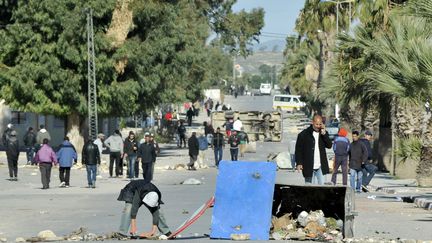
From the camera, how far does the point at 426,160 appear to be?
32.0 metres

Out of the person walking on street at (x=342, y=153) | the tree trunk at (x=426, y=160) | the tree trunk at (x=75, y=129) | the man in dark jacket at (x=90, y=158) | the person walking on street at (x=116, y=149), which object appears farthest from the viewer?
the tree trunk at (x=75, y=129)

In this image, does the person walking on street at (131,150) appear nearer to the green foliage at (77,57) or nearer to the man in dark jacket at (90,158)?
the man in dark jacket at (90,158)

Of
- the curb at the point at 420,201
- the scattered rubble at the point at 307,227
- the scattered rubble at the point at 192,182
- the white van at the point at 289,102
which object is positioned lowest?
the scattered rubble at the point at 192,182

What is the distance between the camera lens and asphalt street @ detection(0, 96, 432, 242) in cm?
2011

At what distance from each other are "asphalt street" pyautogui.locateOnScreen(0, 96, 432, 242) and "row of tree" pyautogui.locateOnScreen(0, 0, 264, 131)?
35.9 ft

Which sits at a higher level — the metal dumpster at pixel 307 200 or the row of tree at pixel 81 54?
the row of tree at pixel 81 54

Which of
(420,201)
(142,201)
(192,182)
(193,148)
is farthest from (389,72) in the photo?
(193,148)

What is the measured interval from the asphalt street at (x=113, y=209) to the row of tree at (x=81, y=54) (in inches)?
431

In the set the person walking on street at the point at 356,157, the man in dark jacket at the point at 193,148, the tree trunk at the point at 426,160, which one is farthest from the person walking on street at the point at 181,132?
the person walking on street at the point at 356,157

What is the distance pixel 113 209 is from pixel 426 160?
405 inches

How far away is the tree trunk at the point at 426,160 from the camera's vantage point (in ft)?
103

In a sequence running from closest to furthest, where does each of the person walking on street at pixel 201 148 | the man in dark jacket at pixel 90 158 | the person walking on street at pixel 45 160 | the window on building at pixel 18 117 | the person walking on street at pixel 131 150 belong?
the person walking on street at pixel 45 160 < the man in dark jacket at pixel 90 158 < the person walking on street at pixel 131 150 < the person walking on street at pixel 201 148 < the window on building at pixel 18 117

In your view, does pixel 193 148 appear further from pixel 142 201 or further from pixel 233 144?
pixel 142 201

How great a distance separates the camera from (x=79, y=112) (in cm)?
5162
